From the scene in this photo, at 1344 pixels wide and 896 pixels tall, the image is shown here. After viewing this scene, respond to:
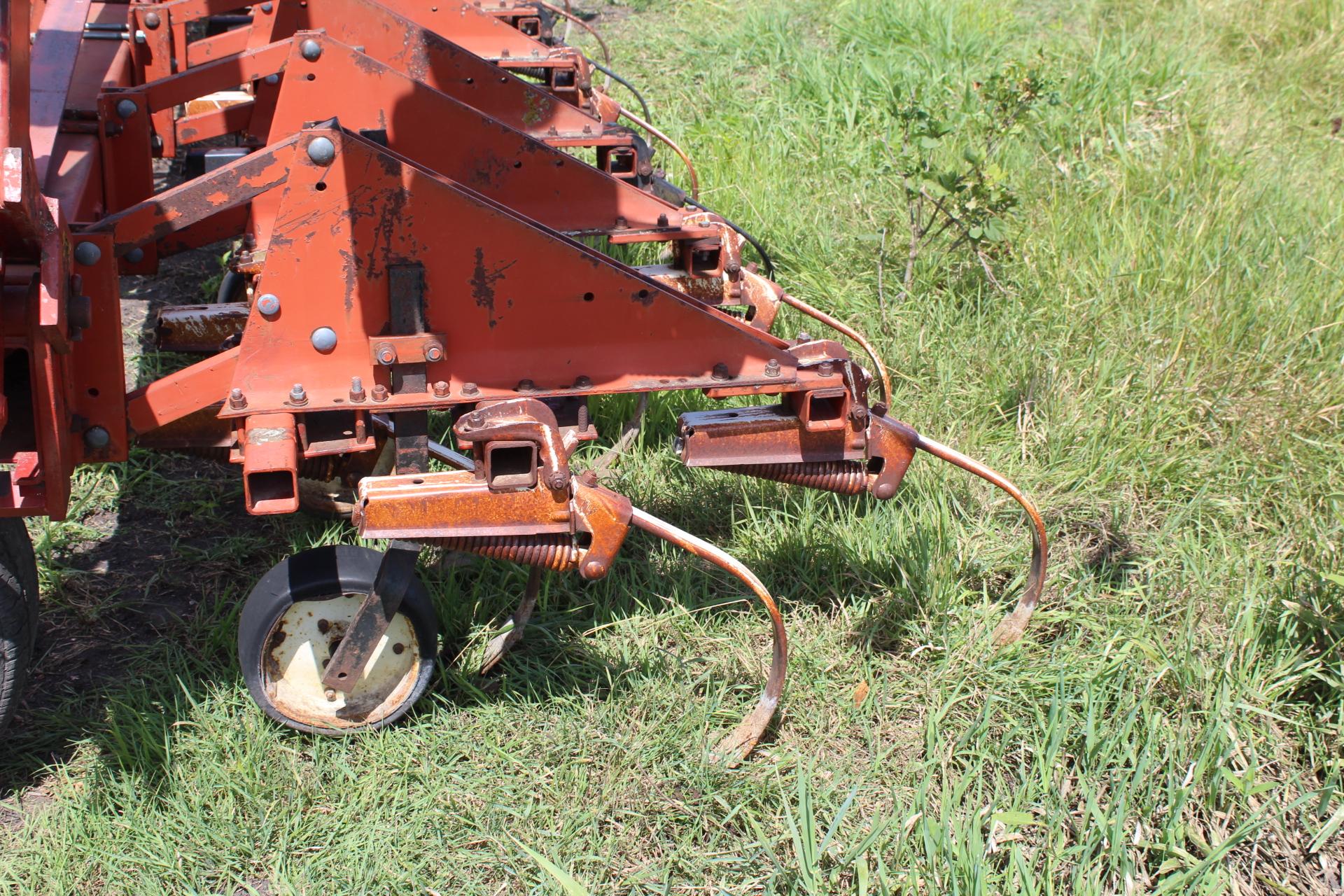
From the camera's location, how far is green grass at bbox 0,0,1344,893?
2523 millimetres

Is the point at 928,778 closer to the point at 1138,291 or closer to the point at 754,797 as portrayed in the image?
the point at 754,797

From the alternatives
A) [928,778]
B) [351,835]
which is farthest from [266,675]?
[928,778]

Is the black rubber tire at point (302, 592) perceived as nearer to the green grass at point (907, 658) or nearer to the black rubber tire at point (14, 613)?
the green grass at point (907, 658)

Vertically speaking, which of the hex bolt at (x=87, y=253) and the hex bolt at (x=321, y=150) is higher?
the hex bolt at (x=321, y=150)

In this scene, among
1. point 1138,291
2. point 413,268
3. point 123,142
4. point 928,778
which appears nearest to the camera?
point 413,268

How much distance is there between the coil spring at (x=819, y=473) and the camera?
278 centimetres

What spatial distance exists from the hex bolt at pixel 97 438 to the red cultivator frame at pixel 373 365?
10 mm

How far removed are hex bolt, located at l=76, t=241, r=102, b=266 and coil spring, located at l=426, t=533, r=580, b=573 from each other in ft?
2.89

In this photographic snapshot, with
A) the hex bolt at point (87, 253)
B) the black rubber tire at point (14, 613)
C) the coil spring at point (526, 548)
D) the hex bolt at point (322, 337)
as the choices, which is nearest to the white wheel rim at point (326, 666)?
the coil spring at point (526, 548)

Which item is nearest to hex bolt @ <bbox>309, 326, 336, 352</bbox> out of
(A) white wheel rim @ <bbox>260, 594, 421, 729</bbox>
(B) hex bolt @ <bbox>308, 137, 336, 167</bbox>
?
(B) hex bolt @ <bbox>308, 137, 336, 167</bbox>

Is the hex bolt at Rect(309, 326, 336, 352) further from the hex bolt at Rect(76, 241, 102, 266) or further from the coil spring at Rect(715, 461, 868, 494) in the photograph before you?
the coil spring at Rect(715, 461, 868, 494)

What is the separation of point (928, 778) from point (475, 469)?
3.93 feet

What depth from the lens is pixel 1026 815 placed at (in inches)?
96.3

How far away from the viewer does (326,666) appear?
2715 mm
